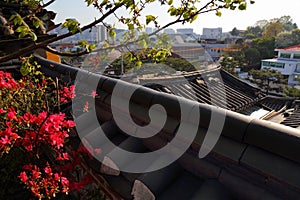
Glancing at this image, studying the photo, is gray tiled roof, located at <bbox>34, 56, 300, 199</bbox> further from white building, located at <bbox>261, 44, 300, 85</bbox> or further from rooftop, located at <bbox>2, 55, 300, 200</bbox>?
white building, located at <bbox>261, 44, 300, 85</bbox>

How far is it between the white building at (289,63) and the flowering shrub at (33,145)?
137ft

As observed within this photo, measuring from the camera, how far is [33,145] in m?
2.68

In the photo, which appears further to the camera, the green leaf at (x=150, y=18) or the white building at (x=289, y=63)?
the white building at (x=289, y=63)

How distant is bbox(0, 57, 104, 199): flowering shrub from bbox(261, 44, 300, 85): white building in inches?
1650

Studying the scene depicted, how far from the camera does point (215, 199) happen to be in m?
1.43

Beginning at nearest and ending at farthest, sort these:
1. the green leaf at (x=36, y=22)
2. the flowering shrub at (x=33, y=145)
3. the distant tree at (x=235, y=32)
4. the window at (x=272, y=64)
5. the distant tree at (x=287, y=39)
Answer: the green leaf at (x=36, y=22) < the flowering shrub at (x=33, y=145) < the window at (x=272, y=64) < the distant tree at (x=287, y=39) < the distant tree at (x=235, y=32)

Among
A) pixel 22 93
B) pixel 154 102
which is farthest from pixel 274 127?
pixel 22 93

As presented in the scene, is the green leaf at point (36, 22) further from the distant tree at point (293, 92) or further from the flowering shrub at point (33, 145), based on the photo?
the distant tree at point (293, 92)

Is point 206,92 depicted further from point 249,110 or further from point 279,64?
point 279,64

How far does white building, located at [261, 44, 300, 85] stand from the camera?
124 ft

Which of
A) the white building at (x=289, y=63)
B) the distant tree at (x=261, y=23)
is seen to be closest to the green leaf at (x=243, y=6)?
the white building at (x=289, y=63)

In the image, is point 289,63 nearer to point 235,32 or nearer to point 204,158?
point 204,158

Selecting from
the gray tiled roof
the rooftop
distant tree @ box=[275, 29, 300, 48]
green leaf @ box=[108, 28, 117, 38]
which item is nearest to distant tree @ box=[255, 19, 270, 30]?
distant tree @ box=[275, 29, 300, 48]

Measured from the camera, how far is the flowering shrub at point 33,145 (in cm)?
236
